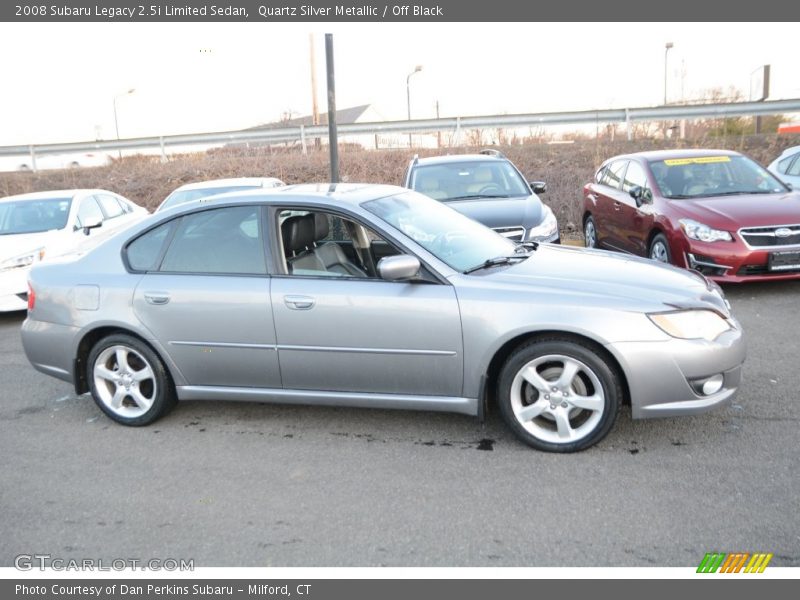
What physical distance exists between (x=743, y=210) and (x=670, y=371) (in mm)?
4678

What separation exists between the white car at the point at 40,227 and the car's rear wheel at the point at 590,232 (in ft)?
21.6

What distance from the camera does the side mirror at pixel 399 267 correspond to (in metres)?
4.25

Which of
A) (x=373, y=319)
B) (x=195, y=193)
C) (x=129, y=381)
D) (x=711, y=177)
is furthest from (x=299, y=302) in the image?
(x=195, y=193)

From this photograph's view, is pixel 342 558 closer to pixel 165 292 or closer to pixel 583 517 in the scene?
pixel 583 517

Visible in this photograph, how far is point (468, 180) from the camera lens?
9.79m

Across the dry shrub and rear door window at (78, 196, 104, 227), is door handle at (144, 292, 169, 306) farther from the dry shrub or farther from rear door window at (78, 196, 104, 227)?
the dry shrub

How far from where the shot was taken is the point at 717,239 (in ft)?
25.4

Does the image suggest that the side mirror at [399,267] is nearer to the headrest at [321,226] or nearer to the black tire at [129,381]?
the headrest at [321,226]

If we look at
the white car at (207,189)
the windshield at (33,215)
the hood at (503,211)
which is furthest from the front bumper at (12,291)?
the hood at (503,211)

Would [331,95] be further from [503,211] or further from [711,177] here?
[711,177]

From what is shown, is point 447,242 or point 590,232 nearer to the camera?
point 447,242

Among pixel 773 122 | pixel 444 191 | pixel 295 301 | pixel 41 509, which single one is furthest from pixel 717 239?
pixel 773 122

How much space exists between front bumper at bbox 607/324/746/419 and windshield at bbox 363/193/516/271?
44.9 inches

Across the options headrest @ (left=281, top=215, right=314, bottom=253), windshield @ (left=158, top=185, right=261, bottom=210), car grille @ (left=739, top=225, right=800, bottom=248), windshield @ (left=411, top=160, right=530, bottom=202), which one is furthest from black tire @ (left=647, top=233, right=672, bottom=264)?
windshield @ (left=158, top=185, right=261, bottom=210)
